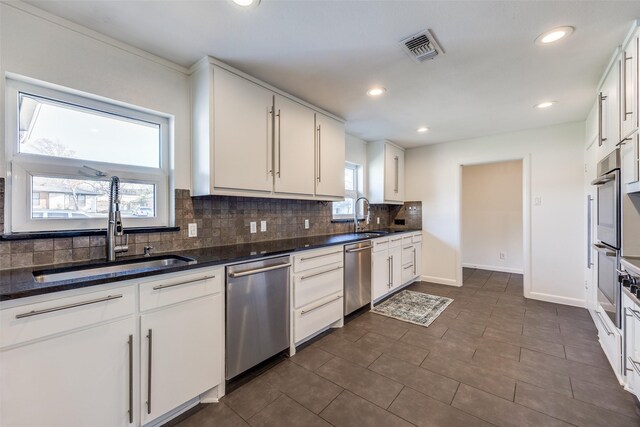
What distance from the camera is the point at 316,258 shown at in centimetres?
241

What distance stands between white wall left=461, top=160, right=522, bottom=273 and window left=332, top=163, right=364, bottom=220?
8.49 feet

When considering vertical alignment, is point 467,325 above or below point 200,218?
below

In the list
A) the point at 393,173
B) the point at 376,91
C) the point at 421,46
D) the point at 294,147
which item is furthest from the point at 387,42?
the point at 393,173

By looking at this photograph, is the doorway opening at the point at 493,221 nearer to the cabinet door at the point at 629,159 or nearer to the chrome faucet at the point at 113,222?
the cabinet door at the point at 629,159

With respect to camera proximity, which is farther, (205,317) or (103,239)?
(103,239)

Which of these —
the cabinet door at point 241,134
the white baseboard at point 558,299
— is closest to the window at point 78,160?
the cabinet door at point 241,134

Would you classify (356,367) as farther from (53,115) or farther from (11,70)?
(11,70)

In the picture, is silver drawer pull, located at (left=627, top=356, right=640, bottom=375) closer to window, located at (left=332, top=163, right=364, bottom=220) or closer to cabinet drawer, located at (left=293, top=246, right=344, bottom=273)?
cabinet drawer, located at (left=293, top=246, right=344, bottom=273)

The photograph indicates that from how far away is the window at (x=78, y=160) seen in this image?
4.99 ft

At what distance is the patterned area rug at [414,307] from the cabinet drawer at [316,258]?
1042mm

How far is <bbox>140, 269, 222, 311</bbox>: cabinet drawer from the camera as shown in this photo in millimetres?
1403

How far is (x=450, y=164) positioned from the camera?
14.1ft

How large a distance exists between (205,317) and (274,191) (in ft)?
3.93

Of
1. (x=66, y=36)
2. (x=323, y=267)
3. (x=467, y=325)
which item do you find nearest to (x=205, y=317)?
(x=323, y=267)
